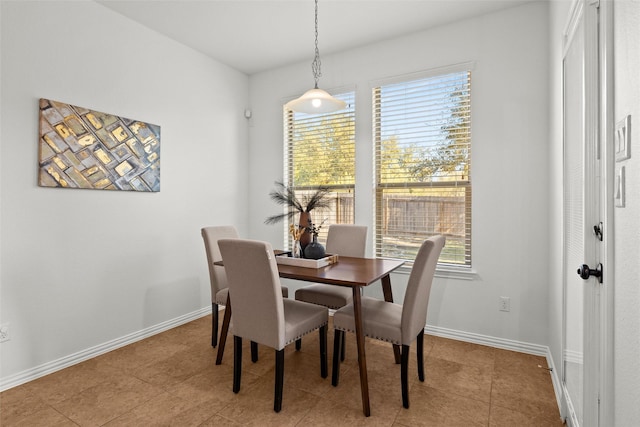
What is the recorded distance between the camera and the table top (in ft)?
6.66

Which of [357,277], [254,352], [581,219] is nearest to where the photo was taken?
[581,219]

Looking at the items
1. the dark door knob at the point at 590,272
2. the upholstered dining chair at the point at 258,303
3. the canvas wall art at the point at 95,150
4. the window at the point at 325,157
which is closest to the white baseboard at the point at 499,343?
the dark door knob at the point at 590,272

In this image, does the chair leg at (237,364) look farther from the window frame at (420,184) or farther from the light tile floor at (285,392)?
the window frame at (420,184)

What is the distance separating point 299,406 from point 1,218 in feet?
7.52

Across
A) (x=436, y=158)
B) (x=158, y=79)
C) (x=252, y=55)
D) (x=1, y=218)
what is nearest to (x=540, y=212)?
(x=436, y=158)

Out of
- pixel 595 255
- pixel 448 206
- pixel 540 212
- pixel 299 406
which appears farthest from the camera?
pixel 448 206

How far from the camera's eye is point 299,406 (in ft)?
6.72

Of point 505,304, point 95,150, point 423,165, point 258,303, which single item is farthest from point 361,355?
point 95,150

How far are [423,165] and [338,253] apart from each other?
1163mm

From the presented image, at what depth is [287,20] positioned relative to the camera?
9.98 ft

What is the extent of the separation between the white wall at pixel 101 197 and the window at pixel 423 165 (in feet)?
6.13

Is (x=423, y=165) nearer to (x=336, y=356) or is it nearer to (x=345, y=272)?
(x=345, y=272)

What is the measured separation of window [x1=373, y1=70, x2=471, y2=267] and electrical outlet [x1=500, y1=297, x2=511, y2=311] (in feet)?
1.34

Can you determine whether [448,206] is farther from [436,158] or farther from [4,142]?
[4,142]
